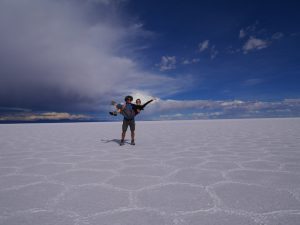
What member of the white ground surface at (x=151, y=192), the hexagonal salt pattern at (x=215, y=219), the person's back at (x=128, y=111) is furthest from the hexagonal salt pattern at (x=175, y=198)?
the person's back at (x=128, y=111)

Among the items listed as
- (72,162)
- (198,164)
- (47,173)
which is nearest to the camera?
(47,173)

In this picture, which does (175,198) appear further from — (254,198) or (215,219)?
(254,198)

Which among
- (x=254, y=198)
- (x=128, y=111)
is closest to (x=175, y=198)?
(x=254, y=198)

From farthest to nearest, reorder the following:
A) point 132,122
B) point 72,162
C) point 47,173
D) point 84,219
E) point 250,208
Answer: point 132,122 < point 72,162 < point 47,173 < point 250,208 < point 84,219

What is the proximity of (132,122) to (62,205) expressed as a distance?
4.04 metres

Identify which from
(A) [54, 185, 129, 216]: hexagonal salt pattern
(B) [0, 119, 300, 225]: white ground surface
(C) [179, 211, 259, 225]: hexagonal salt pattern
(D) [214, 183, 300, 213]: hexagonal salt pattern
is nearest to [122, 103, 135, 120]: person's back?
(B) [0, 119, 300, 225]: white ground surface

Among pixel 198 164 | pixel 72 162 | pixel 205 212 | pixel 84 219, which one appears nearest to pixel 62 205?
pixel 84 219

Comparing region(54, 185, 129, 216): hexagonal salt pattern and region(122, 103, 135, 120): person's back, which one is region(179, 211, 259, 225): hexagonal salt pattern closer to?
region(54, 185, 129, 216): hexagonal salt pattern

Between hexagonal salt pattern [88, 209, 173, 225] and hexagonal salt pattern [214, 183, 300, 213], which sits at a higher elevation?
hexagonal salt pattern [214, 183, 300, 213]

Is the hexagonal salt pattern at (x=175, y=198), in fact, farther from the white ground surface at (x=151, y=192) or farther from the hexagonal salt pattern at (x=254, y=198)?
the hexagonal salt pattern at (x=254, y=198)

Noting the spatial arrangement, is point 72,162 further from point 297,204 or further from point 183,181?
point 297,204

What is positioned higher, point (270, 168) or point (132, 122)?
point (132, 122)

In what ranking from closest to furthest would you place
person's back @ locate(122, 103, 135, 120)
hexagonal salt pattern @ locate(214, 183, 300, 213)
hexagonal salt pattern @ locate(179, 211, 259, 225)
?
hexagonal salt pattern @ locate(179, 211, 259, 225)
hexagonal salt pattern @ locate(214, 183, 300, 213)
person's back @ locate(122, 103, 135, 120)

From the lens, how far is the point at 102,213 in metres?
1.80
